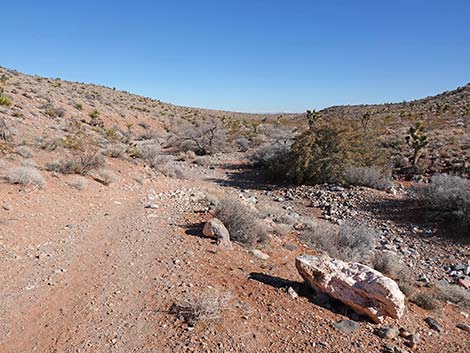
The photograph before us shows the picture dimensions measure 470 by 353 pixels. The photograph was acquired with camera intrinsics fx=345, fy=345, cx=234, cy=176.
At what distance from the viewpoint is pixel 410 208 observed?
40.3 feet

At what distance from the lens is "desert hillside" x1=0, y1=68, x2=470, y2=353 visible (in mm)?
4469

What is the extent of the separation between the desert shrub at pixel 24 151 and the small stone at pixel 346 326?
1083 centimetres

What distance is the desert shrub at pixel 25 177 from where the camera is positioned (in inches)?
350

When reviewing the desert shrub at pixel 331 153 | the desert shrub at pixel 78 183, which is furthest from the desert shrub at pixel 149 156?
the desert shrub at pixel 331 153

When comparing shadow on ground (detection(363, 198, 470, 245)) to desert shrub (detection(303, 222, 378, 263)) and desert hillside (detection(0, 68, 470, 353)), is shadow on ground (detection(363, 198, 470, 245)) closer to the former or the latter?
desert hillside (detection(0, 68, 470, 353))

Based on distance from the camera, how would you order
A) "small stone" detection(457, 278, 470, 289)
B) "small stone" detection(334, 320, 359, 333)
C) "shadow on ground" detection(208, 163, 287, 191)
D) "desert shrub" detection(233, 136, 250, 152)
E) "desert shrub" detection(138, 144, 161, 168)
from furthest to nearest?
"desert shrub" detection(233, 136, 250, 152), "shadow on ground" detection(208, 163, 287, 191), "desert shrub" detection(138, 144, 161, 168), "small stone" detection(457, 278, 470, 289), "small stone" detection(334, 320, 359, 333)

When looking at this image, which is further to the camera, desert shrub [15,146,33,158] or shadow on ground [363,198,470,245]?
desert shrub [15,146,33,158]

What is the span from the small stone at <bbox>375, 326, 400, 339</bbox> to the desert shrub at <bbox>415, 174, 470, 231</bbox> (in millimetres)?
7170

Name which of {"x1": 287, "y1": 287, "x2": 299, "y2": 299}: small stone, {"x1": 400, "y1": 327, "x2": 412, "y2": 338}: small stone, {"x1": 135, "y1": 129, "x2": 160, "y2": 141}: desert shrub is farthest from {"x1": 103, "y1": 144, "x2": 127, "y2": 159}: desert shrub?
{"x1": 135, "y1": 129, "x2": 160, "y2": 141}: desert shrub

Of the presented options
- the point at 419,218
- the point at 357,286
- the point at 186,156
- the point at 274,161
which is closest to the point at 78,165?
the point at 357,286

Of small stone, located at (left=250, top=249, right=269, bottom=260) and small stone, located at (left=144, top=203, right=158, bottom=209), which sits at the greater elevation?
small stone, located at (left=144, top=203, right=158, bottom=209)

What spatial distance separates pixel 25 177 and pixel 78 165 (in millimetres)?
2221

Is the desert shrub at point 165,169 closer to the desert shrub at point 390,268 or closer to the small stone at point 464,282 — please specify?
the desert shrub at point 390,268

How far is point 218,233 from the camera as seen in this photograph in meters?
7.39
